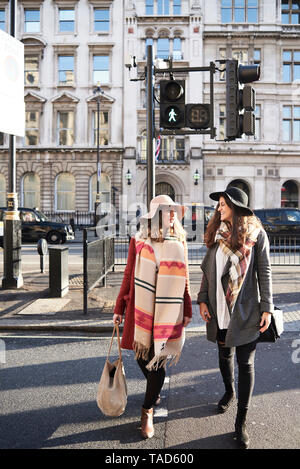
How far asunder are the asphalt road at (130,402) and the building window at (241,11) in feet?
99.0

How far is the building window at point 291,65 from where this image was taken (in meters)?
30.3

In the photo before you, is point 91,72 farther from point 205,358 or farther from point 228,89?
point 205,358

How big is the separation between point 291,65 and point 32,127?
64.6 ft

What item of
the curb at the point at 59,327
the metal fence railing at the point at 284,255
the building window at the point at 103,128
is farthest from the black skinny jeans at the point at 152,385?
the building window at the point at 103,128

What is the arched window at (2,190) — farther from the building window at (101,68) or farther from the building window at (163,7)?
the building window at (163,7)

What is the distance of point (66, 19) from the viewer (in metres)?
30.4

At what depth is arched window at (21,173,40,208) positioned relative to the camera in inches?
1220

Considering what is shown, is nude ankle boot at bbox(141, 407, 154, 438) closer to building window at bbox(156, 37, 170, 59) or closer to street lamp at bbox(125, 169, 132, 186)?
street lamp at bbox(125, 169, 132, 186)

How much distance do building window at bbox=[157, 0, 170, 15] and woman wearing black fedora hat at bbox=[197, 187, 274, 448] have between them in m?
30.6

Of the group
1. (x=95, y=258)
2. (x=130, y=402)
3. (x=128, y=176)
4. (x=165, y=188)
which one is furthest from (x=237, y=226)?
(x=165, y=188)

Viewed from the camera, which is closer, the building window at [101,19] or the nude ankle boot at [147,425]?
the nude ankle boot at [147,425]

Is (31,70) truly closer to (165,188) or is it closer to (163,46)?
(163,46)

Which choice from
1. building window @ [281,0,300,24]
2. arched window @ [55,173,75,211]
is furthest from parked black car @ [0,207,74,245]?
building window @ [281,0,300,24]

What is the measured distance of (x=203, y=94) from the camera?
3008 centimetres
